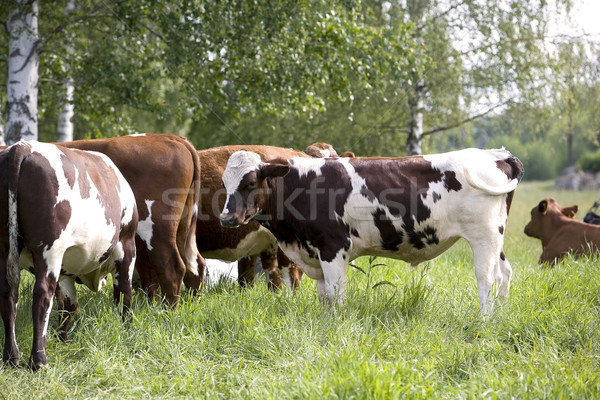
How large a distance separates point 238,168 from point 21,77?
18.3 feet

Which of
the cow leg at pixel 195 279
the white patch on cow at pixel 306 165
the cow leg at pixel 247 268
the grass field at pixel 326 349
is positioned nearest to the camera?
the grass field at pixel 326 349

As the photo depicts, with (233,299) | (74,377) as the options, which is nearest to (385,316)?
(233,299)

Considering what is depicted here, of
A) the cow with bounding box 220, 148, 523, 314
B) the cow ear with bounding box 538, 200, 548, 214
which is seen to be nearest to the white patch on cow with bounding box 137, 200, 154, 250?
the cow with bounding box 220, 148, 523, 314

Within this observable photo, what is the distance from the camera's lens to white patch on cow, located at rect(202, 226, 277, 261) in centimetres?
660

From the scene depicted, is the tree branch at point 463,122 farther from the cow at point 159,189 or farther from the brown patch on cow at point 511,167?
the cow at point 159,189

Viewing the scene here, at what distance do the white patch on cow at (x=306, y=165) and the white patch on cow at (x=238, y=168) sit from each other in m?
0.35

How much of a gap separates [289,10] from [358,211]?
5.46 meters

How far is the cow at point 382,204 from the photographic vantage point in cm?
539

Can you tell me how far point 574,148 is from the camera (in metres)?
90.1

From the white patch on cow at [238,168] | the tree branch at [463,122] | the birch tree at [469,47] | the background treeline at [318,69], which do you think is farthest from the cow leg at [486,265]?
the tree branch at [463,122]

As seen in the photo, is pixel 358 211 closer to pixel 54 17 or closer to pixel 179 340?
pixel 179 340

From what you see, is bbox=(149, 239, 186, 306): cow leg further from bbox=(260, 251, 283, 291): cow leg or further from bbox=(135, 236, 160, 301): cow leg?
bbox=(260, 251, 283, 291): cow leg

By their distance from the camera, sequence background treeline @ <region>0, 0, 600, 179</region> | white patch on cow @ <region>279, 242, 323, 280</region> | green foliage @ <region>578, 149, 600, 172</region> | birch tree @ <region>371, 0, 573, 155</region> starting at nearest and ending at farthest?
white patch on cow @ <region>279, 242, 323, 280</region> < background treeline @ <region>0, 0, 600, 179</region> < birch tree @ <region>371, 0, 573, 155</region> < green foliage @ <region>578, 149, 600, 172</region>

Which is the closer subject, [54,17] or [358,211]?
[358,211]
